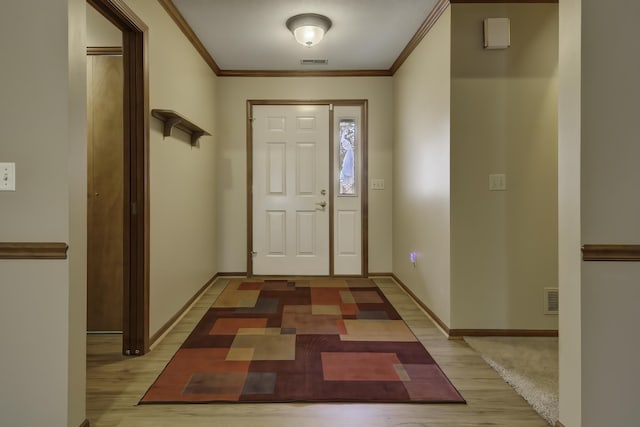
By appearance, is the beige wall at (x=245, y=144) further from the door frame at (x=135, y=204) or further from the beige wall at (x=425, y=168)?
the door frame at (x=135, y=204)

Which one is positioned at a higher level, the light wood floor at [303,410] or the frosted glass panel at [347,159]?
the frosted glass panel at [347,159]

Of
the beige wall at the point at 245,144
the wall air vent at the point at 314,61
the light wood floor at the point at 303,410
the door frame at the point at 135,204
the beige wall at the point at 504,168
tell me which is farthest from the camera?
the beige wall at the point at 245,144

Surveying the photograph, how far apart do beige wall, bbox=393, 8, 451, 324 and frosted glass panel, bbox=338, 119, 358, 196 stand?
0.54m

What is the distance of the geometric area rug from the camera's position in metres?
2.10

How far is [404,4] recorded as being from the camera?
3.17 m

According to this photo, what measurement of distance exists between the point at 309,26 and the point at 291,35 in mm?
424

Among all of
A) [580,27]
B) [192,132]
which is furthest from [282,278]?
[580,27]

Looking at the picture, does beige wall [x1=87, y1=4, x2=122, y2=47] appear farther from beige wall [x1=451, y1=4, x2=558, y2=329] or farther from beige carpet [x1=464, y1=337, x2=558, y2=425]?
beige carpet [x1=464, y1=337, x2=558, y2=425]

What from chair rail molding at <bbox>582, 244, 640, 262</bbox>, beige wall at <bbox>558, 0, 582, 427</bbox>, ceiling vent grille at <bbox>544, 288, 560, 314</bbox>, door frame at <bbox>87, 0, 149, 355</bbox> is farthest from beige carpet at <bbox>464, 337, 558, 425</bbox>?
door frame at <bbox>87, 0, 149, 355</bbox>

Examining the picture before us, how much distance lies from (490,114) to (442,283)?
1.30m

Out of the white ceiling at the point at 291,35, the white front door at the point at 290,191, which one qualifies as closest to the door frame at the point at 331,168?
the white front door at the point at 290,191

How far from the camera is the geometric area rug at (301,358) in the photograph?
6.88 feet

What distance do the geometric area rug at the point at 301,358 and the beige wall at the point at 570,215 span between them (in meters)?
0.59

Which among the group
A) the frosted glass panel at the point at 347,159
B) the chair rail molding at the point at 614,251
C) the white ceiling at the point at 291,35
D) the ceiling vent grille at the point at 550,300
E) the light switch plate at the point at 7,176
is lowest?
the ceiling vent grille at the point at 550,300
